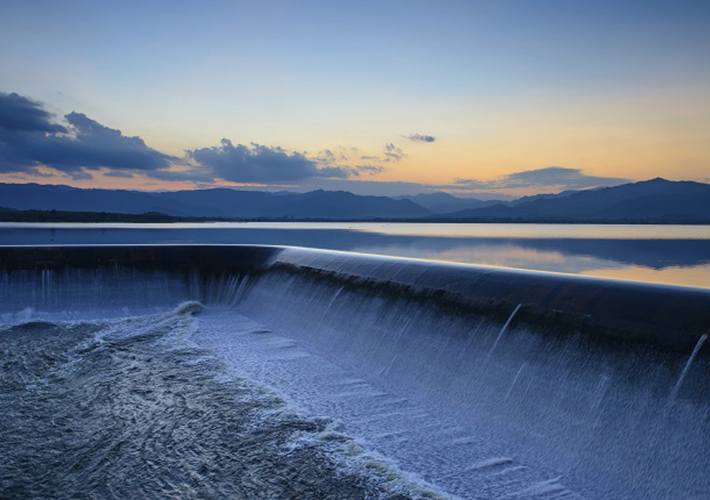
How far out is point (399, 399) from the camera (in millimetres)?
6840

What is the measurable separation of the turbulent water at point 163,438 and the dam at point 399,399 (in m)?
0.03

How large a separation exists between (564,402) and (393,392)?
2.59 m

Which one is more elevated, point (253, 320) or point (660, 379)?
point (660, 379)

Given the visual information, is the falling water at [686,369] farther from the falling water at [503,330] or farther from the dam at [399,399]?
the falling water at [503,330]

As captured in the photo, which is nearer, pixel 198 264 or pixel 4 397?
pixel 4 397

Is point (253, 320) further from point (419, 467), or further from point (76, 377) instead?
point (419, 467)

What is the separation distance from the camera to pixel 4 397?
23.3ft

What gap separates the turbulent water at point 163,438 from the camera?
15.4 ft

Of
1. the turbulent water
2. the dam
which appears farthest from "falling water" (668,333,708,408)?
the turbulent water

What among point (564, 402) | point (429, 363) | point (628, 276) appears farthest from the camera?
point (628, 276)

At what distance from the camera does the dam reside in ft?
14.8

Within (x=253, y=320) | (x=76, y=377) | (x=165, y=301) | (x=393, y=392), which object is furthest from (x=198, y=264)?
(x=393, y=392)

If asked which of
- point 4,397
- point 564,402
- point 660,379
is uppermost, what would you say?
point 660,379

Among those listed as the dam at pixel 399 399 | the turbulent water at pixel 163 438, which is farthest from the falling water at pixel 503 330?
the turbulent water at pixel 163 438
